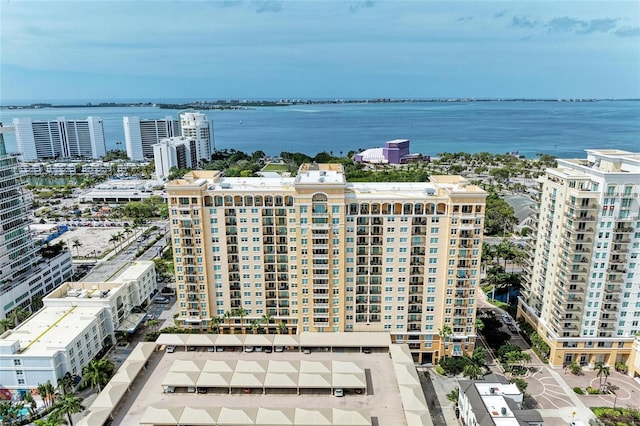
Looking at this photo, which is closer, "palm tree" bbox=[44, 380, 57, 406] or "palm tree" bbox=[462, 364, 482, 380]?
"palm tree" bbox=[44, 380, 57, 406]

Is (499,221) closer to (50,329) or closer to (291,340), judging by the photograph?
(291,340)

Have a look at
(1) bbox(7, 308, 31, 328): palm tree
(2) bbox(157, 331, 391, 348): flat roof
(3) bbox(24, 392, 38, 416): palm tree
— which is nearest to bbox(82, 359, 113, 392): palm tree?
(3) bbox(24, 392, 38, 416): palm tree

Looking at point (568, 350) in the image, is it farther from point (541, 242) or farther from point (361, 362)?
point (361, 362)

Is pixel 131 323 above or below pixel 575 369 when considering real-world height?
above

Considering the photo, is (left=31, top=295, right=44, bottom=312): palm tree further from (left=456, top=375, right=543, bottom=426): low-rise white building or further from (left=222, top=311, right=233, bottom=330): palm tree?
(left=456, top=375, right=543, bottom=426): low-rise white building

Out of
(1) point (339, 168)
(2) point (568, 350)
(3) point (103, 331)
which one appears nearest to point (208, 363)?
(3) point (103, 331)

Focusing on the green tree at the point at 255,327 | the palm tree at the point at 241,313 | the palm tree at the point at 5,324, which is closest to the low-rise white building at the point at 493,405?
the green tree at the point at 255,327

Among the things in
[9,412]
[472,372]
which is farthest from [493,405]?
[9,412]
